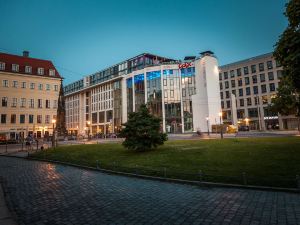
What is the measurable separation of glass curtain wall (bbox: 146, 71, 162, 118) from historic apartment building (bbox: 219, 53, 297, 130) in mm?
25430

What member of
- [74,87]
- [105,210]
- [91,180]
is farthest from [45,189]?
[74,87]

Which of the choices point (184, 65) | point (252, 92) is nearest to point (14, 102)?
point (184, 65)

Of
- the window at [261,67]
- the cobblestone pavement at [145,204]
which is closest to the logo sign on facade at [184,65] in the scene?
the window at [261,67]

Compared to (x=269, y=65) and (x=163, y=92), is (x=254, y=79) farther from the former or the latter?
(x=163, y=92)

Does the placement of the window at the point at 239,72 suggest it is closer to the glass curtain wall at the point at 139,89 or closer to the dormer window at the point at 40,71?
the glass curtain wall at the point at 139,89

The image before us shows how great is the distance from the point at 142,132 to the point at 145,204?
1284cm

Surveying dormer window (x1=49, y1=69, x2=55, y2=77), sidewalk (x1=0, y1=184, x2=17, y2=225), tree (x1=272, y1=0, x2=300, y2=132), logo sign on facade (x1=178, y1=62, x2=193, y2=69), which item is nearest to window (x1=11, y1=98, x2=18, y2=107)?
dormer window (x1=49, y1=69, x2=55, y2=77)

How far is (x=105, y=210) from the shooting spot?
7.77 meters

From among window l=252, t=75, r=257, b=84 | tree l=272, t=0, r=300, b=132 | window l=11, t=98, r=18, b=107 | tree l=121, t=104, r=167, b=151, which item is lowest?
tree l=121, t=104, r=167, b=151

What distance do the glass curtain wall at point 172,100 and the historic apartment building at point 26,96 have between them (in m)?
34.2

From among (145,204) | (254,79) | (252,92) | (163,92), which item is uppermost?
(254,79)

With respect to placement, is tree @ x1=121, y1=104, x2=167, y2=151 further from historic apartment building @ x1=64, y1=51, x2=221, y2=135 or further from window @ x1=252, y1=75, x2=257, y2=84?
window @ x1=252, y1=75, x2=257, y2=84

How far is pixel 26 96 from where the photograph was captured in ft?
188

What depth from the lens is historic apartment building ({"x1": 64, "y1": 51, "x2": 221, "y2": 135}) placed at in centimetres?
7081
